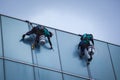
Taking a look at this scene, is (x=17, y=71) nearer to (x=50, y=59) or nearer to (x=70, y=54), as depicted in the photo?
(x=50, y=59)

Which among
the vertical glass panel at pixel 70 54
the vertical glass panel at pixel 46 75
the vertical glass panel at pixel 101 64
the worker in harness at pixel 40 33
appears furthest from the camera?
the vertical glass panel at pixel 101 64

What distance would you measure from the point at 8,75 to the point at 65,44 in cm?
450

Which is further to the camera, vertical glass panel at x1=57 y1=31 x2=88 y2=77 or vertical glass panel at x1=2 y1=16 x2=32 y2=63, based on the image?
vertical glass panel at x1=57 y1=31 x2=88 y2=77

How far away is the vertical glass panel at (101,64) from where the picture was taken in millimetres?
19641

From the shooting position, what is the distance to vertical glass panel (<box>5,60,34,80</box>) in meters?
16.5

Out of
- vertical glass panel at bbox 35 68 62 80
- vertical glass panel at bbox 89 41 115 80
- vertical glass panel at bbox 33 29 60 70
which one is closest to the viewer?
vertical glass panel at bbox 35 68 62 80

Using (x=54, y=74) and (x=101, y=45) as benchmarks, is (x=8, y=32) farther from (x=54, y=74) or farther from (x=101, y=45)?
(x=101, y=45)

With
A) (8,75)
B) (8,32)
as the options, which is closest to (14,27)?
(8,32)

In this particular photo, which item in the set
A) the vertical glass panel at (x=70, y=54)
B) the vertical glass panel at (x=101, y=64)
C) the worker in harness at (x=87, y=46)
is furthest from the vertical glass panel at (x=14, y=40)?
the vertical glass panel at (x=101, y=64)

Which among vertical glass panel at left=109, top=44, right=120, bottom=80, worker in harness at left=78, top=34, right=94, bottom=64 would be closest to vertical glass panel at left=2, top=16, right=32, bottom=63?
worker in harness at left=78, top=34, right=94, bottom=64

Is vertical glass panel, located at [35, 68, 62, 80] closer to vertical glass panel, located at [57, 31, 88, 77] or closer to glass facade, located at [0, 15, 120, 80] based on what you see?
glass facade, located at [0, 15, 120, 80]

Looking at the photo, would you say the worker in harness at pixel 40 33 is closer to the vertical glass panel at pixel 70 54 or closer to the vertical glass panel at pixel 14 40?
the vertical glass panel at pixel 14 40

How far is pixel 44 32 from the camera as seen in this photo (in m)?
19.0

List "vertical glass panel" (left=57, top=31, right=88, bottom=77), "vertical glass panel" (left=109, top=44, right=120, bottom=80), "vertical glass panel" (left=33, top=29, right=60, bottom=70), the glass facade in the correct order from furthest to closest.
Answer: "vertical glass panel" (left=109, top=44, right=120, bottom=80), "vertical glass panel" (left=57, top=31, right=88, bottom=77), "vertical glass panel" (left=33, top=29, right=60, bottom=70), the glass facade
